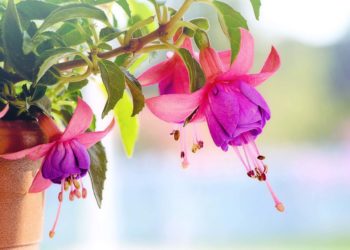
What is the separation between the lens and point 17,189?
0.64 m

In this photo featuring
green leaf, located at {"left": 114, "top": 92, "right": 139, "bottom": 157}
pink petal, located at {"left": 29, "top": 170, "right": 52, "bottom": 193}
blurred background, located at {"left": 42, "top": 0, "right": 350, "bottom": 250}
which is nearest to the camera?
pink petal, located at {"left": 29, "top": 170, "right": 52, "bottom": 193}

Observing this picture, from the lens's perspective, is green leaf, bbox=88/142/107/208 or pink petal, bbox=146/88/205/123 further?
green leaf, bbox=88/142/107/208

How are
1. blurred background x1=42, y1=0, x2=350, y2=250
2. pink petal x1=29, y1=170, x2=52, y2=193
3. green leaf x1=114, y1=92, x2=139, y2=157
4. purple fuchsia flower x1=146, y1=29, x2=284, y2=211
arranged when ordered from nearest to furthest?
purple fuchsia flower x1=146, y1=29, x2=284, y2=211, pink petal x1=29, y1=170, x2=52, y2=193, green leaf x1=114, y1=92, x2=139, y2=157, blurred background x1=42, y1=0, x2=350, y2=250

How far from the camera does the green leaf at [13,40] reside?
0.59m

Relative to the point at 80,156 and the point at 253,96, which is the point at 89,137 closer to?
the point at 80,156

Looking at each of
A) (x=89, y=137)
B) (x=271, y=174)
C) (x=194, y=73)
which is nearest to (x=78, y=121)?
(x=89, y=137)

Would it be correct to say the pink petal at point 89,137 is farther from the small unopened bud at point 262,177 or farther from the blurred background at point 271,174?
the blurred background at point 271,174

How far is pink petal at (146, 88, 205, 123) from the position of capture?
1.80ft

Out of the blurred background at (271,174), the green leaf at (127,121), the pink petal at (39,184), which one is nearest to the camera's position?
the pink petal at (39,184)

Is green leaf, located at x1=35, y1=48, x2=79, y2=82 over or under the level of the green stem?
under

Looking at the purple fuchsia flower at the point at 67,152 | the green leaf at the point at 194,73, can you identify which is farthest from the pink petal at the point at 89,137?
the green leaf at the point at 194,73

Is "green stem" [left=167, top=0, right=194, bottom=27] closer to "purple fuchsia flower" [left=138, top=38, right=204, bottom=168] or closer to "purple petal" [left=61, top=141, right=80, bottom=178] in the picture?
"purple fuchsia flower" [left=138, top=38, right=204, bottom=168]

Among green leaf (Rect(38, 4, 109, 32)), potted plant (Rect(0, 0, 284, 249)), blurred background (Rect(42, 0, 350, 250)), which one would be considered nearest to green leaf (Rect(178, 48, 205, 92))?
potted plant (Rect(0, 0, 284, 249))

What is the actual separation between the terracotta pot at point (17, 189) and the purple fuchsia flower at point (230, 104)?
0.17 metres
